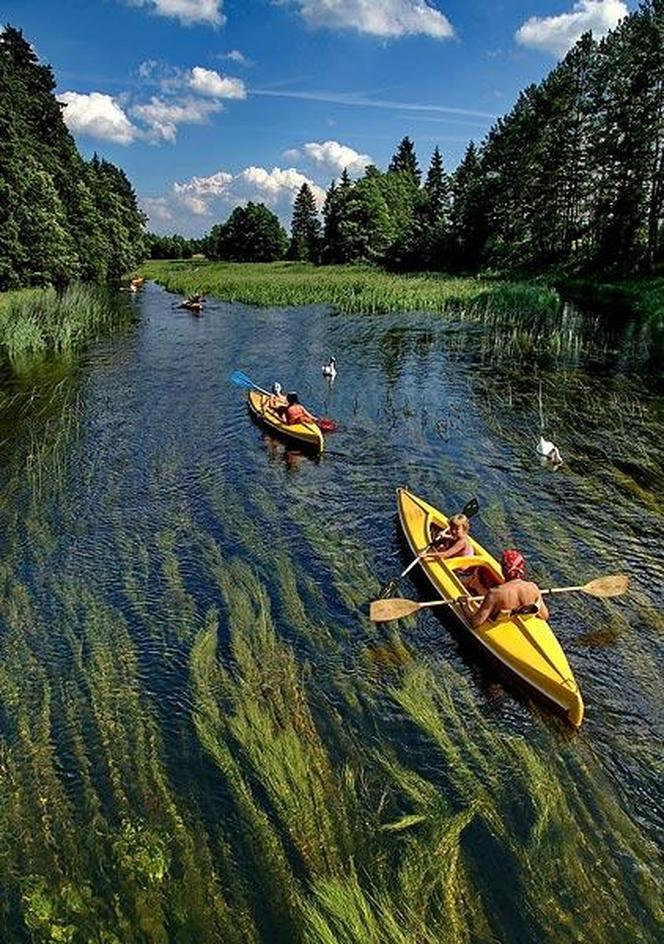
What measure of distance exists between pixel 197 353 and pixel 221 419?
423 inches

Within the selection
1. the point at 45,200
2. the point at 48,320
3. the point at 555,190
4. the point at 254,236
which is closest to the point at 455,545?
the point at 48,320

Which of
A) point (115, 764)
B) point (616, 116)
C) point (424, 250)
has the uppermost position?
point (616, 116)

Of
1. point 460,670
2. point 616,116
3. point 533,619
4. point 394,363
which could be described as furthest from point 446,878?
point 616,116

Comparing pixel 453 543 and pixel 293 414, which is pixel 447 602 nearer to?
pixel 453 543

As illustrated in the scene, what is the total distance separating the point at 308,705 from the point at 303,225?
10117 centimetres

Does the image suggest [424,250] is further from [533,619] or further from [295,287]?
[533,619]

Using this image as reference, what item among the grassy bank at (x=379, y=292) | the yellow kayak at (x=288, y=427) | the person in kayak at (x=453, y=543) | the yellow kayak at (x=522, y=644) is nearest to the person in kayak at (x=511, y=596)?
the yellow kayak at (x=522, y=644)

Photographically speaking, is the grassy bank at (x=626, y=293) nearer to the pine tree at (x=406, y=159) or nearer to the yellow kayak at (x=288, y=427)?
the yellow kayak at (x=288, y=427)

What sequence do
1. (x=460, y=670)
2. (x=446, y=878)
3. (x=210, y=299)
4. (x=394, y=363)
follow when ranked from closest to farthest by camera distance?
(x=446, y=878)
(x=460, y=670)
(x=394, y=363)
(x=210, y=299)

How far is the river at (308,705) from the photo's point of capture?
5758 mm

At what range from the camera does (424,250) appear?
6581 cm

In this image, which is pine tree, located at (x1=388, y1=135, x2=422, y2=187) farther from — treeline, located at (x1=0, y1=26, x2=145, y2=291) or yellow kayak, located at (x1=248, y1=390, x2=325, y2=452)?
yellow kayak, located at (x1=248, y1=390, x2=325, y2=452)

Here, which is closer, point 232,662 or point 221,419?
point 232,662

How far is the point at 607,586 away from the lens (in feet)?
31.1
